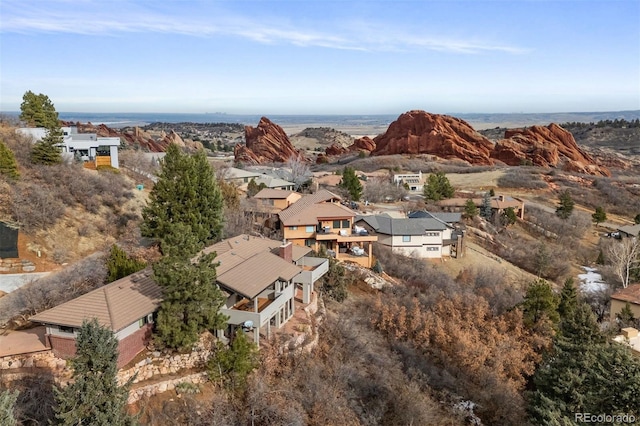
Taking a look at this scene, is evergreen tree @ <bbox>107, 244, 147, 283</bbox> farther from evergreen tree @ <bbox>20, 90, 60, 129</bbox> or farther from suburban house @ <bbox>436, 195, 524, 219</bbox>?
suburban house @ <bbox>436, 195, 524, 219</bbox>

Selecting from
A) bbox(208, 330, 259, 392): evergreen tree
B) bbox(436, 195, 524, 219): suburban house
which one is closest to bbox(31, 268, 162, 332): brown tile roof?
bbox(208, 330, 259, 392): evergreen tree

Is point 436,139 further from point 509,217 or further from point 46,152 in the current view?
point 46,152

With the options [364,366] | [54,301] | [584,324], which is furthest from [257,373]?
[584,324]

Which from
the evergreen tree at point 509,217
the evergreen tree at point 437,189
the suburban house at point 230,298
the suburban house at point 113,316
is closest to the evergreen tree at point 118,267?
the suburban house at point 230,298

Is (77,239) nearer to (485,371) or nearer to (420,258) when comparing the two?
(485,371)

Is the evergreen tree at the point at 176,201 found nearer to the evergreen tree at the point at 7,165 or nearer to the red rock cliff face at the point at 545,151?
the evergreen tree at the point at 7,165
